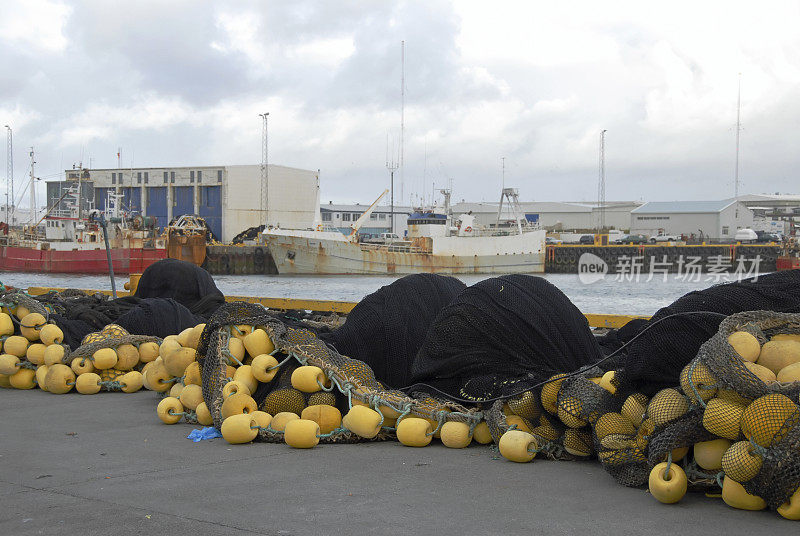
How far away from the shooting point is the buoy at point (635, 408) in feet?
12.4

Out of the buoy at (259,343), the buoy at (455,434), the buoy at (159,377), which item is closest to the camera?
the buoy at (455,434)

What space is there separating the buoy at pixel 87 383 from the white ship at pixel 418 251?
147 ft

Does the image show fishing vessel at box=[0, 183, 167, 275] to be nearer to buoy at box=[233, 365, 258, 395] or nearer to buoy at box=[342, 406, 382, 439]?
buoy at box=[233, 365, 258, 395]

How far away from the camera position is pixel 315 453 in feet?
14.5

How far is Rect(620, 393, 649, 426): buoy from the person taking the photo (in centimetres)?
377

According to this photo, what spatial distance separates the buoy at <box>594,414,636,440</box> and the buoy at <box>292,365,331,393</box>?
1.76m

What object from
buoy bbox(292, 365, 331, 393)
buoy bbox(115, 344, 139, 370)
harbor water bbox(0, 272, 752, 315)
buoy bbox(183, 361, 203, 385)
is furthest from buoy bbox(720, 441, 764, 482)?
harbor water bbox(0, 272, 752, 315)

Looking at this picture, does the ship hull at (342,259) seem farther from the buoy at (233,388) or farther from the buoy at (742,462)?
the buoy at (742,462)

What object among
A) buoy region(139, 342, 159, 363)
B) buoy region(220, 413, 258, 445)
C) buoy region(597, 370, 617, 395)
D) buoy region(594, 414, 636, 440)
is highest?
buoy region(597, 370, 617, 395)

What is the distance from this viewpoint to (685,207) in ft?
272

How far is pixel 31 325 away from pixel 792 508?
606cm

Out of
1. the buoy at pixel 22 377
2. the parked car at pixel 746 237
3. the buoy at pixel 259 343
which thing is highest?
the parked car at pixel 746 237

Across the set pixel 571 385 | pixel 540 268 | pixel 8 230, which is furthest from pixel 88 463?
pixel 8 230

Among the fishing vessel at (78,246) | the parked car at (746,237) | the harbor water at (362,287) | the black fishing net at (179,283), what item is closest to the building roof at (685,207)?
the parked car at (746,237)
